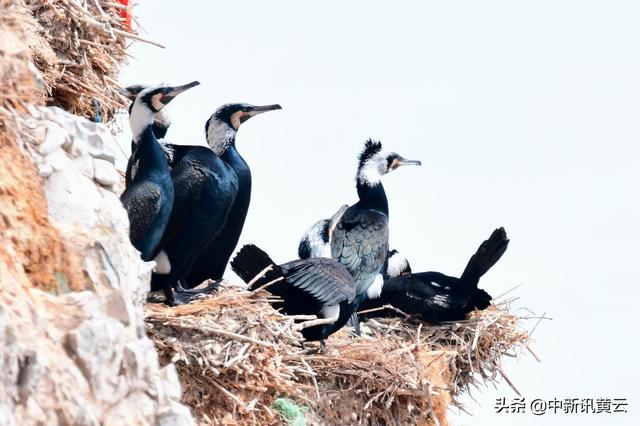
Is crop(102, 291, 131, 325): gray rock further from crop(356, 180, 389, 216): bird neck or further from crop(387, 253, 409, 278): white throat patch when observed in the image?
crop(387, 253, 409, 278): white throat patch

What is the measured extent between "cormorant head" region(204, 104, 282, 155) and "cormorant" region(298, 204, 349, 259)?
1463 millimetres

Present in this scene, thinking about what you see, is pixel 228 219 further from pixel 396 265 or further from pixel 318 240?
pixel 396 265

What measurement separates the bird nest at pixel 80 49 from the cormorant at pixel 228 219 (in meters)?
0.77

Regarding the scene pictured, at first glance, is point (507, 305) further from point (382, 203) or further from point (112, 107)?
point (112, 107)

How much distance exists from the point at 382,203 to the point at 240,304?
140 inches

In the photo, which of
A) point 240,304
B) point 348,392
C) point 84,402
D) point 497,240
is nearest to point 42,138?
point 84,402

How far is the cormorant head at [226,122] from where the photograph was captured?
924 cm

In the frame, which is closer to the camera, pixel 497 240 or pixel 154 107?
pixel 154 107

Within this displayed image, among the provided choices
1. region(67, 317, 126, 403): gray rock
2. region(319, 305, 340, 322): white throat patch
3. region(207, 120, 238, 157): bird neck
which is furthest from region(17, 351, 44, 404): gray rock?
region(207, 120, 238, 157): bird neck

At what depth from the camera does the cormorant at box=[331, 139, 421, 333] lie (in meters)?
10.2

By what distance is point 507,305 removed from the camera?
10938 millimetres

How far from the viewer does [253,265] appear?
28.3 ft

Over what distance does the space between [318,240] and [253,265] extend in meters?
1.99

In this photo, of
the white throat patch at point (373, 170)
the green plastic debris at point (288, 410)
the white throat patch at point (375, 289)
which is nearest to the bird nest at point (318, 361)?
the green plastic debris at point (288, 410)
